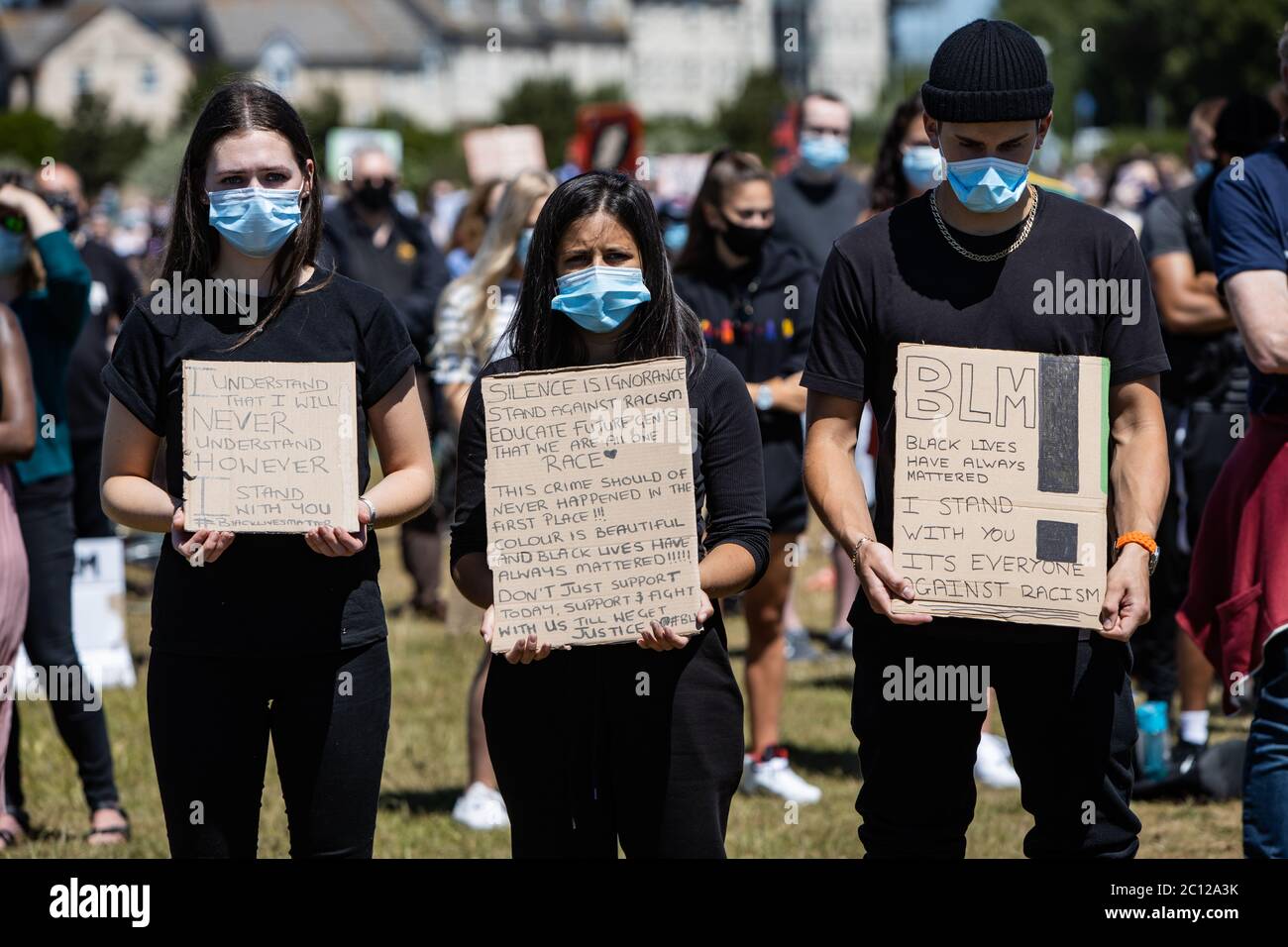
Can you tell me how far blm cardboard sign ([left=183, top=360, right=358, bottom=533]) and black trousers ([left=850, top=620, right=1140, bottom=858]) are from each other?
120 centimetres

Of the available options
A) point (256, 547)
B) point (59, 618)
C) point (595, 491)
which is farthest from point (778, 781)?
point (256, 547)

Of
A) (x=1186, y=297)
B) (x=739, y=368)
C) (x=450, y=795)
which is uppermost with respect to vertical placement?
(x=1186, y=297)

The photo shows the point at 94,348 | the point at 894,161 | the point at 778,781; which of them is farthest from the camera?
the point at 94,348

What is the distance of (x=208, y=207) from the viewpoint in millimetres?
3898

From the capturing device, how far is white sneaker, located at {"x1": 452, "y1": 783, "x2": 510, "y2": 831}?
6504 millimetres

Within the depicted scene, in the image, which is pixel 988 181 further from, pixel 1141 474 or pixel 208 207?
pixel 208 207

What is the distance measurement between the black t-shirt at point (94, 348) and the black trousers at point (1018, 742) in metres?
5.37

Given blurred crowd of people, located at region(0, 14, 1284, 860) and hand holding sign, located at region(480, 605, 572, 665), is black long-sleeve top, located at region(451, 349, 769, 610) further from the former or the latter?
blurred crowd of people, located at region(0, 14, 1284, 860)

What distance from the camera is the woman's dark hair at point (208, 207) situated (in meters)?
3.87

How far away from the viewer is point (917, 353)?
12.2ft

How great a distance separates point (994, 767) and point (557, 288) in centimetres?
388

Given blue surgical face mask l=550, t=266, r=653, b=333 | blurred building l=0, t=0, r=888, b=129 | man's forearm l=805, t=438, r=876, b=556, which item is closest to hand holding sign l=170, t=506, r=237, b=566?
blue surgical face mask l=550, t=266, r=653, b=333

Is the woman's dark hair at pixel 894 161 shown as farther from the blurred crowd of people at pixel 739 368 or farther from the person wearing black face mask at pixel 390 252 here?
the person wearing black face mask at pixel 390 252

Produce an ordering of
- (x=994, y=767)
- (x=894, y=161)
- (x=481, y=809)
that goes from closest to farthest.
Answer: (x=481, y=809), (x=994, y=767), (x=894, y=161)
